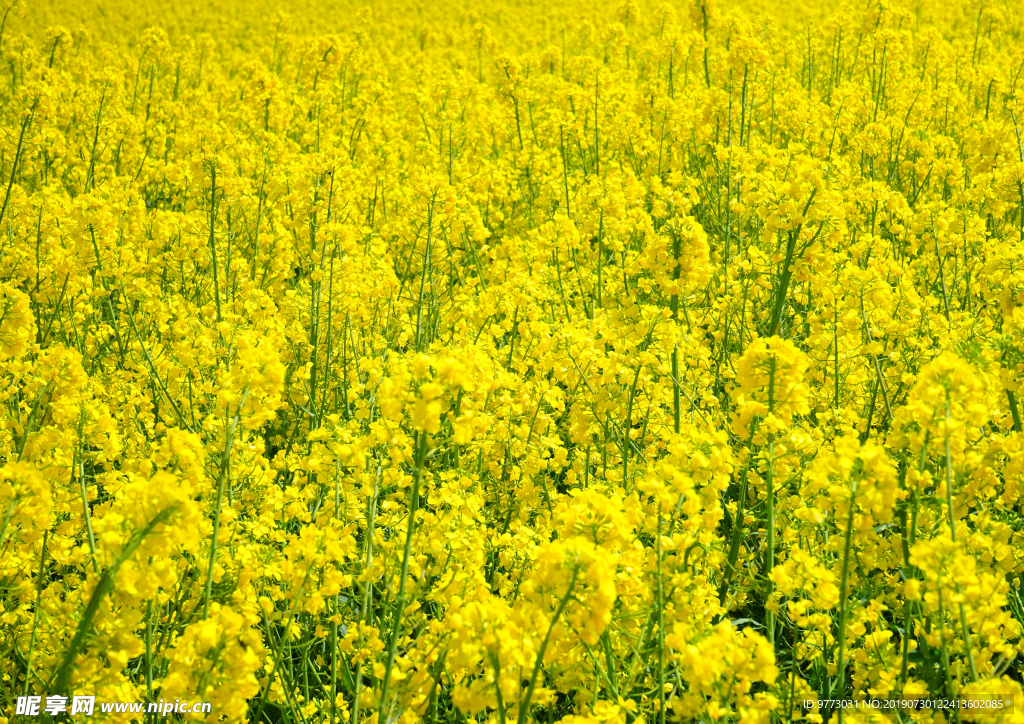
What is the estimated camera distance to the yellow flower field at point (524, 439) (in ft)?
6.07

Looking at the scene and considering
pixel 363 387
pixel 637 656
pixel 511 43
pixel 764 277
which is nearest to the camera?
pixel 637 656

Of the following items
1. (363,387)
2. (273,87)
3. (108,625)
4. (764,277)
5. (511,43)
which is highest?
(511,43)

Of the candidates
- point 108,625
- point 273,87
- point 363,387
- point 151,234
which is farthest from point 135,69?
point 108,625

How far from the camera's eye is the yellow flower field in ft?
6.07

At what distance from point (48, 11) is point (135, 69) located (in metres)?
8.88

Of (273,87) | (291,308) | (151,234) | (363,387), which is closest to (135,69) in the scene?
(273,87)

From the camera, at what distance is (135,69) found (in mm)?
9844

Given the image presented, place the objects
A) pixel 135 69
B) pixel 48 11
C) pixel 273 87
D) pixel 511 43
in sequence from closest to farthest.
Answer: pixel 273 87
pixel 135 69
pixel 511 43
pixel 48 11

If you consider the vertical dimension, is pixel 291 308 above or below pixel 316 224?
below

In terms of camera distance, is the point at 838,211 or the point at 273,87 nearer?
the point at 838,211

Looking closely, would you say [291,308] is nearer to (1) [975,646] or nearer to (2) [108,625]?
(2) [108,625]

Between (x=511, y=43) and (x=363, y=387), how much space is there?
38.3 feet

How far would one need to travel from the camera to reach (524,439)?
3.20 m

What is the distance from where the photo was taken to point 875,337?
3.75 meters
